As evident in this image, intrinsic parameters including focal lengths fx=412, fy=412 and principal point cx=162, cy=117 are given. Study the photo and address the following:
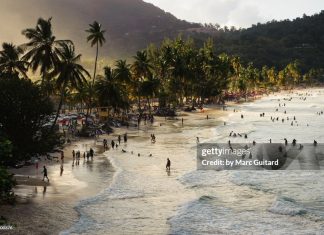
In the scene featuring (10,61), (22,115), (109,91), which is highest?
(10,61)

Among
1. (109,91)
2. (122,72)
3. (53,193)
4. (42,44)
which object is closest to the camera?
(53,193)

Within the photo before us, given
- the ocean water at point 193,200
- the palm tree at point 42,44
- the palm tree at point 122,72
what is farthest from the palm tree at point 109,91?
the palm tree at point 42,44

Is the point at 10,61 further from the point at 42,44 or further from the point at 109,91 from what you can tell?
the point at 109,91

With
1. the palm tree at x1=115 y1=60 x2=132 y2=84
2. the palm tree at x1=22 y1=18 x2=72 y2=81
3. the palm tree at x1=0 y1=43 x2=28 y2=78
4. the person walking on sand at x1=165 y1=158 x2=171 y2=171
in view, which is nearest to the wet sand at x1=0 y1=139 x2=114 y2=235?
the person walking on sand at x1=165 y1=158 x2=171 y2=171

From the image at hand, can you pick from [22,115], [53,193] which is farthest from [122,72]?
[53,193]

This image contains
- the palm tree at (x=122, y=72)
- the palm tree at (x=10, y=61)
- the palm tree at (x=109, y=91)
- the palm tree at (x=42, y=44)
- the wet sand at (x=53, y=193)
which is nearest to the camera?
the wet sand at (x=53, y=193)

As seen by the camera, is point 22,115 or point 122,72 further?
point 122,72

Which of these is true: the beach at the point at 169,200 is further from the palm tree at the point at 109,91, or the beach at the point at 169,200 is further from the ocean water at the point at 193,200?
the palm tree at the point at 109,91

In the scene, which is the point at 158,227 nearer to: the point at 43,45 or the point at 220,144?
the point at 43,45

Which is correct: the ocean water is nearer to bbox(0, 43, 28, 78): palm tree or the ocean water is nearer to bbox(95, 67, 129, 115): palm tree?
bbox(0, 43, 28, 78): palm tree

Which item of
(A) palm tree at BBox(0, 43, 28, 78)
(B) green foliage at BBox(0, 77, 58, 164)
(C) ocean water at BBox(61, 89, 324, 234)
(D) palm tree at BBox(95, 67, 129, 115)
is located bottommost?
(C) ocean water at BBox(61, 89, 324, 234)


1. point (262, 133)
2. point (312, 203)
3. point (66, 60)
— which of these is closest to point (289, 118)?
point (262, 133)
